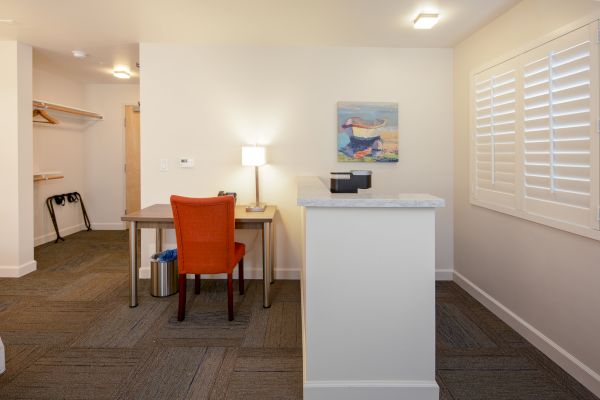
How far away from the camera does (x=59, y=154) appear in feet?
18.8

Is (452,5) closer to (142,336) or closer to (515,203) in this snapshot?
(515,203)

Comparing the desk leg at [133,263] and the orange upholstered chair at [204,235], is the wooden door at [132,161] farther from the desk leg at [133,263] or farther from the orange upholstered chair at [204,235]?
the orange upholstered chair at [204,235]

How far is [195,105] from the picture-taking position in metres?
3.84

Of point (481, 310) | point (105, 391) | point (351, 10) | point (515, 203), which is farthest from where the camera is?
point (481, 310)

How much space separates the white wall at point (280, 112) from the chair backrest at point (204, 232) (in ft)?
3.61

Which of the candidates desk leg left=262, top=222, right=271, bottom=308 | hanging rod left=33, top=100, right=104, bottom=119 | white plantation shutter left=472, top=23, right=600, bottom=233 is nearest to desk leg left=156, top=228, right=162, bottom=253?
desk leg left=262, top=222, right=271, bottom=308

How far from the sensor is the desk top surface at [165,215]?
3080 mm

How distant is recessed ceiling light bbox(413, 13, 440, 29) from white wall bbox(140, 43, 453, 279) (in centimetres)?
69

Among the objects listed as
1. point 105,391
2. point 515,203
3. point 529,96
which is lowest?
point 105,391

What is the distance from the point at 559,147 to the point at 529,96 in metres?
0.46

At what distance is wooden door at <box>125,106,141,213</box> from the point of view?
624 centimetres

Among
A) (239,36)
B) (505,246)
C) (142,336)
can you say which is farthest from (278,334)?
(239,36)

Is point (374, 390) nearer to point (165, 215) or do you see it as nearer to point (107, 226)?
point (165, 215)

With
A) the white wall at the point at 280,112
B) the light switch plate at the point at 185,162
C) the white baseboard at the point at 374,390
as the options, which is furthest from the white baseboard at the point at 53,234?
the white baseboard at the point at 374,390
